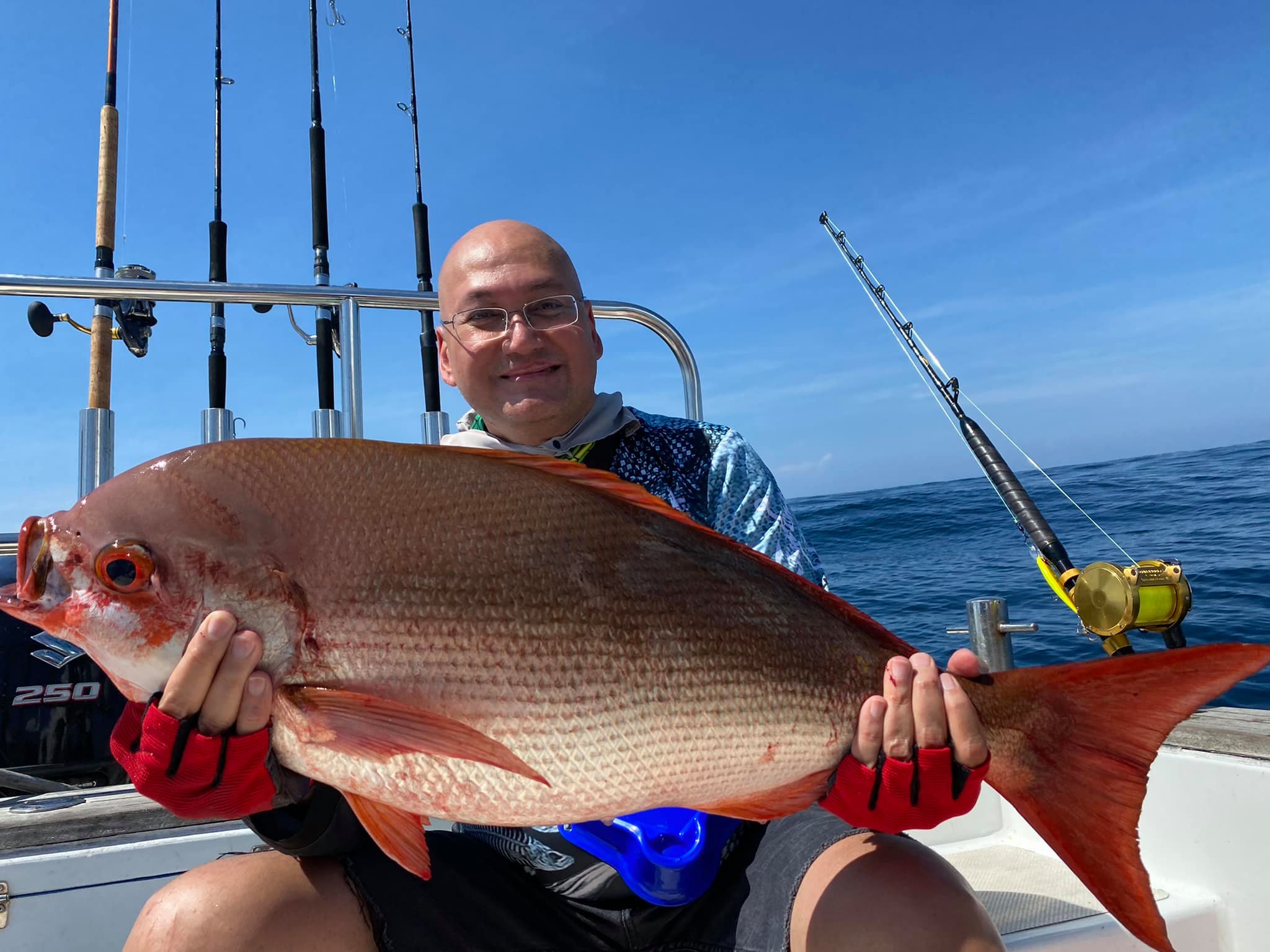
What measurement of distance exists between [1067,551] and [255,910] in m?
9.85

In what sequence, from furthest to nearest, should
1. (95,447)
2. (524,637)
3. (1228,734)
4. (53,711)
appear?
(53,711)
(95,447)
(1228,734)
(524,637)

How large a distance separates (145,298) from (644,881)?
8.72 feet

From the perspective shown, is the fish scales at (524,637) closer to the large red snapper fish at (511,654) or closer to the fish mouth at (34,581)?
the large red snapper fish at (511,654)

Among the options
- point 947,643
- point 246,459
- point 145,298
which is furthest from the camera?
point 947,643

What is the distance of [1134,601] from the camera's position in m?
3.22

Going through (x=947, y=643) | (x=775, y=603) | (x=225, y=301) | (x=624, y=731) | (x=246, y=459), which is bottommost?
(x=947, y=643)

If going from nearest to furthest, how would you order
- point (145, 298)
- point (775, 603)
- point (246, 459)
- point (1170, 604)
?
point (246, 459) < point (775, 603) < point (145, 298) < point (1170, 604)

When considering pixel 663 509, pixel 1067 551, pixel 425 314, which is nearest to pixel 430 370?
pixel 425 314

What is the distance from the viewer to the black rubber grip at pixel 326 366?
3645mm

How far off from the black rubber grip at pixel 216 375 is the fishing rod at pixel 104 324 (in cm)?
32

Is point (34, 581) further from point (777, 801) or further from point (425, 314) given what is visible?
point (425, 314)

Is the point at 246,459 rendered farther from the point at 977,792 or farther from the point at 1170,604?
the point at 1170,604

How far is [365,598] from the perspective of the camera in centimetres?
140

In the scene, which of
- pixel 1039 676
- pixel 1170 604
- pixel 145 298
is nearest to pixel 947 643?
pixel 1170 604
